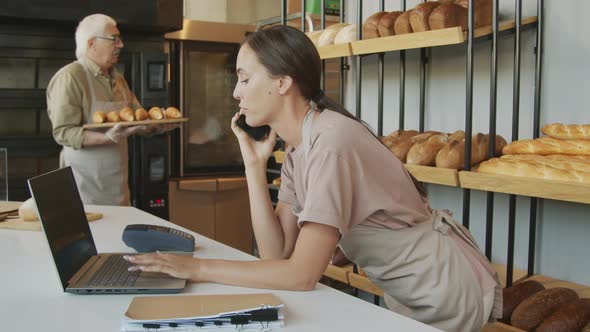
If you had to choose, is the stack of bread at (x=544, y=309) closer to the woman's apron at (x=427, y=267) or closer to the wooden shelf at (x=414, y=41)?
the woman's apron at (x=427, y=267)

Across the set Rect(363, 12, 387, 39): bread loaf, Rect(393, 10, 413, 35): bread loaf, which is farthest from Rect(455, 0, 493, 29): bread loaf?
Rect(363, 12, 387, 39): bread loaf

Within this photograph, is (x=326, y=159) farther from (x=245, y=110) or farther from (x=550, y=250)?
(x=550, y=250)

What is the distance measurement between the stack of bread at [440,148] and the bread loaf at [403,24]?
0.41 m

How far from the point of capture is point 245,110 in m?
1.42

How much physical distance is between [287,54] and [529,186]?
0.93 m

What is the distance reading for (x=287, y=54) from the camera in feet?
4.46

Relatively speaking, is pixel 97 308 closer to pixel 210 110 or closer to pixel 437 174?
pixel 437 174

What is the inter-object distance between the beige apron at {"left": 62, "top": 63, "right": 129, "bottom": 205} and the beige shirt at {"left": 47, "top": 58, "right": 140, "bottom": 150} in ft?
0.08

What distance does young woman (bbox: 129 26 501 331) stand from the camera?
4.05 ft

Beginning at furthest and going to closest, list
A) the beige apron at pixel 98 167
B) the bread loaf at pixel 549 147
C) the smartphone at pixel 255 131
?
→ the beige apron at pixel 98 167 → the bread loaf at pixel 549 147 → the smartphone at pixel 255 131

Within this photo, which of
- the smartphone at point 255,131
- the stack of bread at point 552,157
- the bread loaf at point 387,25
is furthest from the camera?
the bread loaf at point 387,25

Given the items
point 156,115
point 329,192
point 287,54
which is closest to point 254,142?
point 287,54

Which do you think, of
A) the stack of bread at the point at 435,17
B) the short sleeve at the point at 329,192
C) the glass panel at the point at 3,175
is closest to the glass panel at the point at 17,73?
the glass panel at the point at 3,175

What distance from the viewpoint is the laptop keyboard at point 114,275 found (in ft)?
4.04
